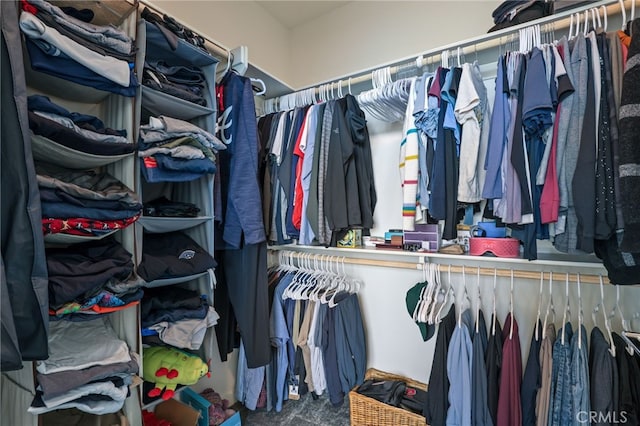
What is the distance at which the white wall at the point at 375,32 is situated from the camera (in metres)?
1.75

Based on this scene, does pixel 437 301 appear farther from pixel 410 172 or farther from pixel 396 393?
pixel 410 172

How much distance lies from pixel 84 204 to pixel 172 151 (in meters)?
0.35

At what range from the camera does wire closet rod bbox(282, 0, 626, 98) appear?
1156 mm

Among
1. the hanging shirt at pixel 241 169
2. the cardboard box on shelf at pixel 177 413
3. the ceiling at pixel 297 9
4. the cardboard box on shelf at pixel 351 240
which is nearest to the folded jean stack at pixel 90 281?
the hanging shirt at pixel 241 169

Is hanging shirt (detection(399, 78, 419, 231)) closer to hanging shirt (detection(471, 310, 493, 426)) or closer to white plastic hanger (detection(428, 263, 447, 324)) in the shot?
white plastic hanger (detection(428, 263, 447, 324))

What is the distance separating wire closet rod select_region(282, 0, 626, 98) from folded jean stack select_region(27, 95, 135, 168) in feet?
4.20

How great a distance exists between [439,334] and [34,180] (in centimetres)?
166

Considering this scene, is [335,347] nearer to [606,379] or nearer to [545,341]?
[545,341]

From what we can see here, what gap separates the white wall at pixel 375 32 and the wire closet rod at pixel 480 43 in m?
0.40

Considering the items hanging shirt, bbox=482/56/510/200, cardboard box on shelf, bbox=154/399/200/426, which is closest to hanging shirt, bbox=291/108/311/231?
hanging shirt, bbox=482/56/510/200

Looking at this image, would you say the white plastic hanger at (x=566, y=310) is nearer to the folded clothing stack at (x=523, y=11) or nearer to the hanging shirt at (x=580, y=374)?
the hanging shirt at (x=580, y=374)

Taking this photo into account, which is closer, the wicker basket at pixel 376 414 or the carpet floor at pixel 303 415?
the wicker basket at pixel 376 414

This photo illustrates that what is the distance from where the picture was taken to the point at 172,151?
108 centimetres

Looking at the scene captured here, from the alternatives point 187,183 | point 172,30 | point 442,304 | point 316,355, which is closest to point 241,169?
point 187,183
